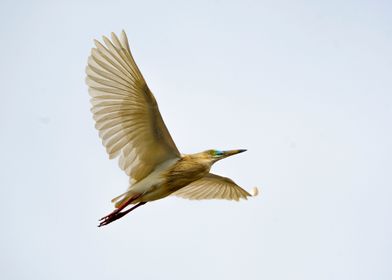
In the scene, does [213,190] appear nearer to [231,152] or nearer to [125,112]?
[231,152]

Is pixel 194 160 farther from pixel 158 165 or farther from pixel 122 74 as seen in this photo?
pixel 122 74

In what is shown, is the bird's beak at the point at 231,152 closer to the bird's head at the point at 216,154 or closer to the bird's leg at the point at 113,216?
the bird's head at the point at 216,154

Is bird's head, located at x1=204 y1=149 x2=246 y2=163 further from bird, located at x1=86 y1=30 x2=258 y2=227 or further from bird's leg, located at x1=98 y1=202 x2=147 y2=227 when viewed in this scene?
bird's leg, located at x1=98 y1=202 x2=147 y2=227

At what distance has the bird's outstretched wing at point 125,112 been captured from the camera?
9.95 m

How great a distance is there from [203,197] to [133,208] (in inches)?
103

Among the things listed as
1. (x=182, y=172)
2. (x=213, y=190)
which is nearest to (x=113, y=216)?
(x=182, y=172)

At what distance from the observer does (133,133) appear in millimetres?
10602

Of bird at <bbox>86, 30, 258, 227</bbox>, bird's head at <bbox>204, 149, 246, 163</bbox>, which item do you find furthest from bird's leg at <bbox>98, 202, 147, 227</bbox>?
bird's head at <bbox>204, 149, 246, 163</bbox>

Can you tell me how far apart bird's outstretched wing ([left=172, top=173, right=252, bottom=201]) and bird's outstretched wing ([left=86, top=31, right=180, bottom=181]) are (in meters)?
1.99

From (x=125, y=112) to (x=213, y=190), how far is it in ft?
11.2

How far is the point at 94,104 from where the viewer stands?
1023cm

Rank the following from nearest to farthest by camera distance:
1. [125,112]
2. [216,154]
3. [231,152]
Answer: [125,112], [216,154], [231,152]

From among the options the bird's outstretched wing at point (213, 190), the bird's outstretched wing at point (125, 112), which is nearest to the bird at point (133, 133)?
the bird's outstretched wing at point (125, 112)

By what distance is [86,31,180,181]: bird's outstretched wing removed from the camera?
9.95 metres
